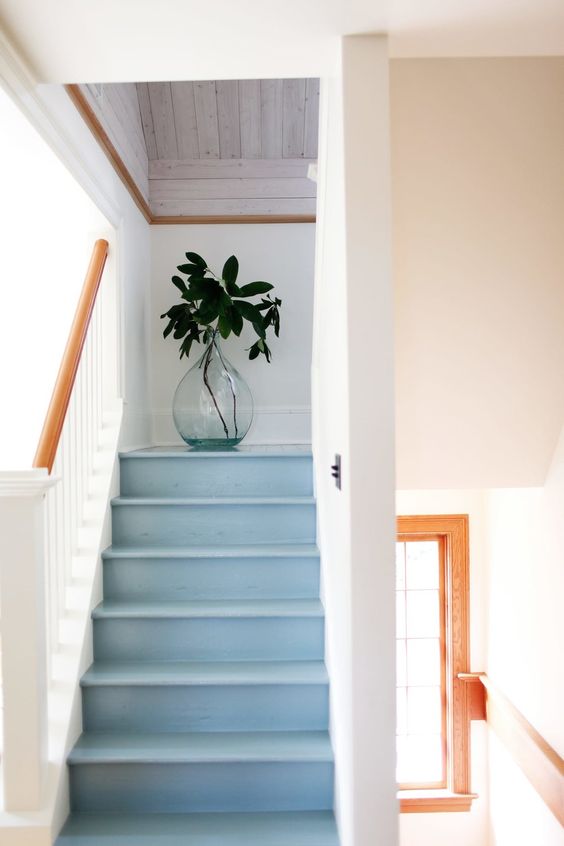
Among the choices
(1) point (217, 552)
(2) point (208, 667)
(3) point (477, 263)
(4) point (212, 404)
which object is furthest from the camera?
(4) point (212, 404)

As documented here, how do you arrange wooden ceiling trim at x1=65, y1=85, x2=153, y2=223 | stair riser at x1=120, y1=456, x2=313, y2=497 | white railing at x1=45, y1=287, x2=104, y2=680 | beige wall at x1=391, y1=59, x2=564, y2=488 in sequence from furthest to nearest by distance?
stair riser at x1=120, y1=456, x2=313, y2=497 < wooden ceiling trim at x1=65, y1=85, x2=153, y2=223 < white railing at x1=45, y1=287, x2=104, y2=680 < beige wall at x1=391, y1=59, x2=564, y2=488

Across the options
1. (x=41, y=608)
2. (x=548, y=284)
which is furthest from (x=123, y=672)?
(x=548, y=284)

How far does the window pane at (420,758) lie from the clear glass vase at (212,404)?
233cm

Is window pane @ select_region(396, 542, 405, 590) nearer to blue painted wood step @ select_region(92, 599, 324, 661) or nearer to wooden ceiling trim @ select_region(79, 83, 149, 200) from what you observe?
blue painted wood step @ select_region(92, 599, 324, 661)

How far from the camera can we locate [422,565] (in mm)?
4730

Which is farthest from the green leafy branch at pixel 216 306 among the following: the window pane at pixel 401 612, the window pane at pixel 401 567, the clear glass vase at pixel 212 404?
the window pane at pixel 401 612

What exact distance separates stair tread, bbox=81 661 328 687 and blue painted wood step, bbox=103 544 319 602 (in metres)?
0.30

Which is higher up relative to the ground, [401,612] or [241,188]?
[241,188]

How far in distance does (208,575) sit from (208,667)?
1.34ft

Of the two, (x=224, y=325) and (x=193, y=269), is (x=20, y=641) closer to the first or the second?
(x=224, y=325)

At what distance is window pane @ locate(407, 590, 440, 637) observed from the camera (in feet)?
15.5

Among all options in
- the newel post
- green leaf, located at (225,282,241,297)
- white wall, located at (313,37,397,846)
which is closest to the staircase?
the newel post

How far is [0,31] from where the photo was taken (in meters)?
2.05

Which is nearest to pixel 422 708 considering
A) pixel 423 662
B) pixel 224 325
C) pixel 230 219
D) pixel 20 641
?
pixel 423 662
